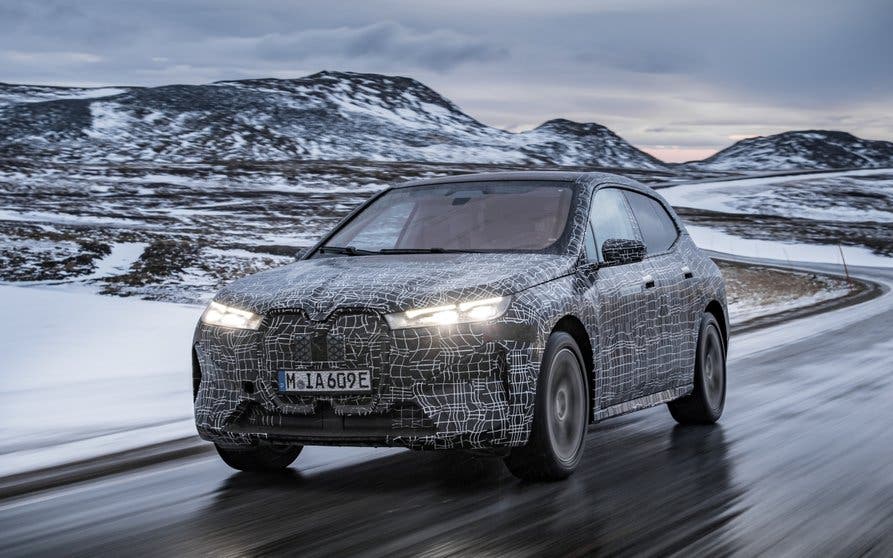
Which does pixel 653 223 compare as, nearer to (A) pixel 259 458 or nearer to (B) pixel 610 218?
(B) pixel 610 218

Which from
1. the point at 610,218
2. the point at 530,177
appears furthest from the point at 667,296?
the point at 530,177

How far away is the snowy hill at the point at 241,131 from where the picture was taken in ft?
456

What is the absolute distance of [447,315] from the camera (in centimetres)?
577

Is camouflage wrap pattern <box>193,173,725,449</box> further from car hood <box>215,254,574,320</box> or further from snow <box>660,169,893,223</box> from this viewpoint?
snow <box>660,169,893,223</box>

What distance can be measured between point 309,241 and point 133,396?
32.5 m

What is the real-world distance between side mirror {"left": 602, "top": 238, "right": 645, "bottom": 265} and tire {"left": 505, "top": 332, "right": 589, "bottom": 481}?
0.72 meters

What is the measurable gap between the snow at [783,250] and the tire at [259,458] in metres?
42.6

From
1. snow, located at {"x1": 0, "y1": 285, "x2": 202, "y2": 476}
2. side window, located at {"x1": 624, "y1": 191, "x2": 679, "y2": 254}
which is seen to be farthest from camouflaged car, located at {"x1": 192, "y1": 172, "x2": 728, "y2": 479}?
snow, located at {"x1": 0, "y1": 285, "x2": 202, "y2": 476}

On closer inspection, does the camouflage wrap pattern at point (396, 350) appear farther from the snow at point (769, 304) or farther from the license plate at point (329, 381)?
the snow at point (769, 304)

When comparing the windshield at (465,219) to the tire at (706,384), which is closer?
the windshield at (465,219)

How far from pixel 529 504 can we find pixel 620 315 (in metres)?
1.57

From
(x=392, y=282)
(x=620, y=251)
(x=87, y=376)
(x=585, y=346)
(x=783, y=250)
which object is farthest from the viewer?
(x=783, y=250)

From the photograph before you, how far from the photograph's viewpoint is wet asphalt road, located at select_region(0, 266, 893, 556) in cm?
506

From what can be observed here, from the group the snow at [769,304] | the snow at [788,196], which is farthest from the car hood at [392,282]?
the snow at [788,196]
